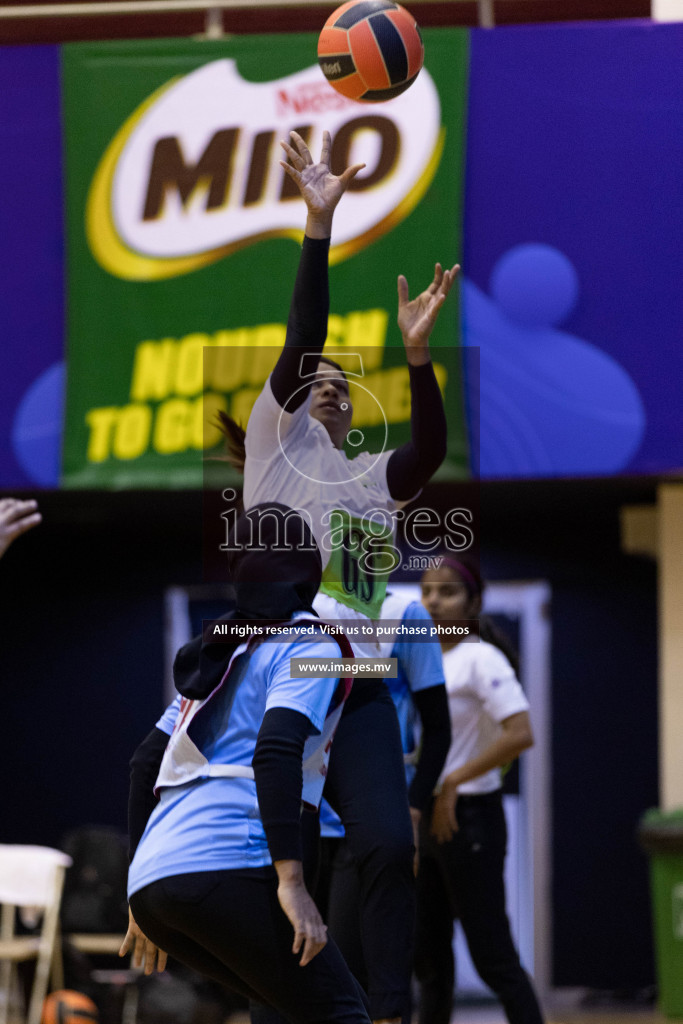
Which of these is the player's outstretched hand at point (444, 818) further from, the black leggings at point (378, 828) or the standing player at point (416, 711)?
the black leggings at point (378, 828)

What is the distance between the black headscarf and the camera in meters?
2.49

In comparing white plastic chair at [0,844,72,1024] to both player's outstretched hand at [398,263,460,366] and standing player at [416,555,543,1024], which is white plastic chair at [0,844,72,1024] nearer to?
standing player at [416,555,543,1024]

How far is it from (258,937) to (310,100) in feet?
19.9

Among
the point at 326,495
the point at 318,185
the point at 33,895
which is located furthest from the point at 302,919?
the point at 33,895

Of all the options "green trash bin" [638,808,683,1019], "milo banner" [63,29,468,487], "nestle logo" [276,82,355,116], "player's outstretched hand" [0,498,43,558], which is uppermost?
"nestle logo" [276,82,355,116]

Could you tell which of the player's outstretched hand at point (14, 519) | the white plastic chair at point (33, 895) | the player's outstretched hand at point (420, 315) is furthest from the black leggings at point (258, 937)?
the white plastic chair at point (33, 895)

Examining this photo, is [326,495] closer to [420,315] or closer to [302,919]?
[420,315]

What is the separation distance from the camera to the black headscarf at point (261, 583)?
8.17 feet

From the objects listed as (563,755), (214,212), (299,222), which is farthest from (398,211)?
(563,755)

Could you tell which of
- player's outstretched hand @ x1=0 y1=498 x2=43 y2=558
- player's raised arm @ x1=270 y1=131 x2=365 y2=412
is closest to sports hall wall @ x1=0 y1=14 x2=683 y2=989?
player's raised arm @ x1=270 y1=131 x2=365 y2=412

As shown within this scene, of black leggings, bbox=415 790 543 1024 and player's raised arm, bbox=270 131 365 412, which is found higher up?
player's raised arm, bbox=270 131 365 412

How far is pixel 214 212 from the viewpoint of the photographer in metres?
7.35

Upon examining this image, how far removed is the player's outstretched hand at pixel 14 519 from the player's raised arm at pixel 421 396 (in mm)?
984

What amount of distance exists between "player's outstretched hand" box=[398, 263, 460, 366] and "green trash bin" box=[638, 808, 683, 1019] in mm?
4210
